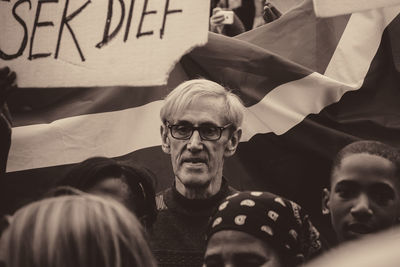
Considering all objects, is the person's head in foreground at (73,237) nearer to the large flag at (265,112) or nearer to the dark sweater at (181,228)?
the dark sweater at (181,228)

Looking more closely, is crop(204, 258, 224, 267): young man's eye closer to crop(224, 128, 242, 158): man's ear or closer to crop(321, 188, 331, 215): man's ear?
crop(321, 188, 331, 215): man's ear

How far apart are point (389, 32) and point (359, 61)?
17 centimetres

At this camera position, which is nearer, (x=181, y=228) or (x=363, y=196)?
(x=363, y=196)

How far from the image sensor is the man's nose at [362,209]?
2109mm

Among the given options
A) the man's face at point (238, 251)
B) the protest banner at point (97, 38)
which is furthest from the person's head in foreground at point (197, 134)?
the man's face at point (238, 251)

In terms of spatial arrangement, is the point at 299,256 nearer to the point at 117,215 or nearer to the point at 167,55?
the point at 117,215

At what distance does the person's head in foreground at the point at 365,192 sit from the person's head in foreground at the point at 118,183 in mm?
548

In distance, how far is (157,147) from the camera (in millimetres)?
3104

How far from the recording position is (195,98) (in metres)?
2.61

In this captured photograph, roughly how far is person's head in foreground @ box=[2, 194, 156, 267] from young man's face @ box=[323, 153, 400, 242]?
3.15 ft

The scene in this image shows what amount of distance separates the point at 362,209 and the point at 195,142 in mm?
670

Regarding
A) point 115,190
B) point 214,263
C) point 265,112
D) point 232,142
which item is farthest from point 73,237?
point 265,112

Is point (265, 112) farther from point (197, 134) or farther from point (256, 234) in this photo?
point (256, 234)

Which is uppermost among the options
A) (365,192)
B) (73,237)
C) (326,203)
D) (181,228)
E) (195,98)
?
(73,237)
